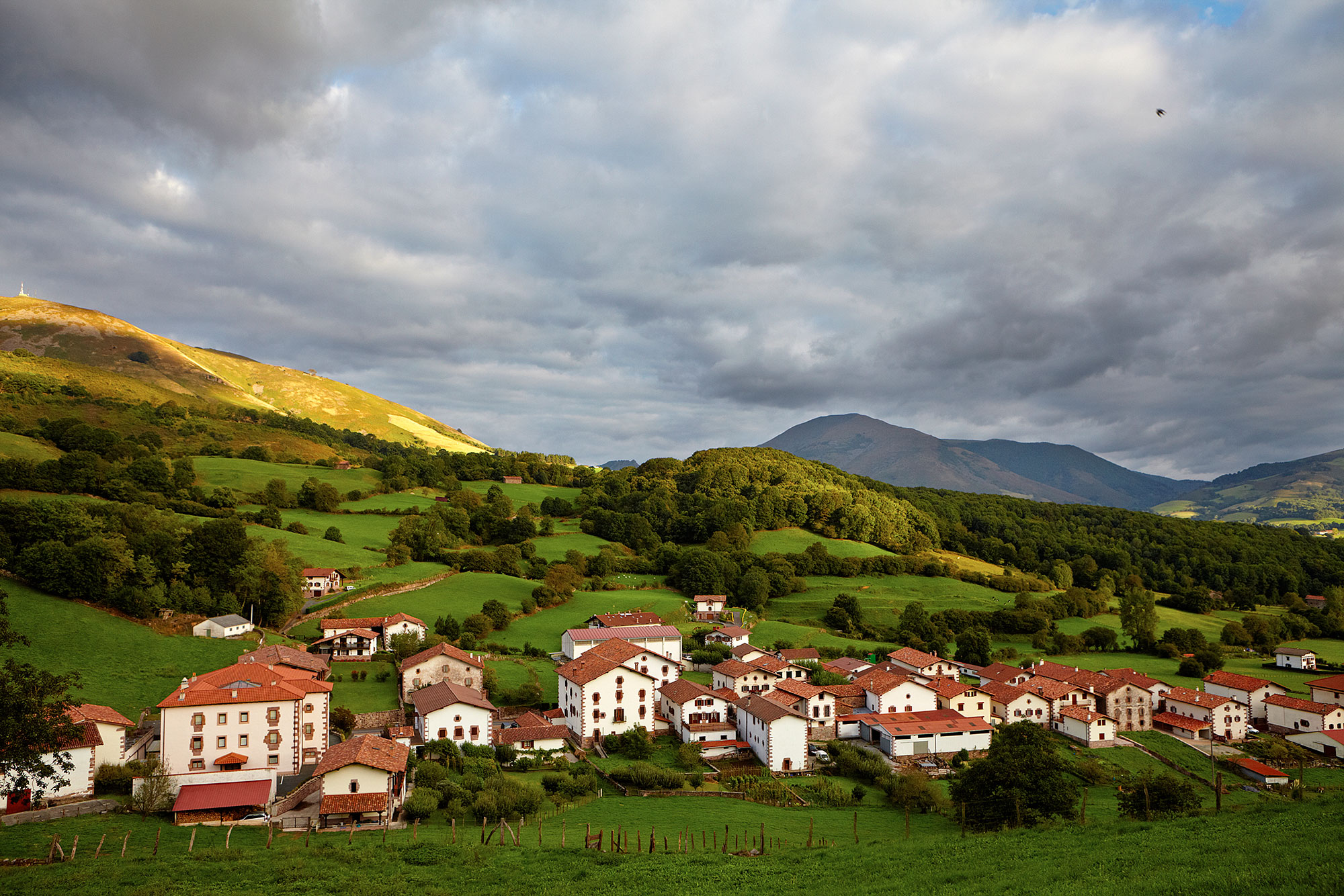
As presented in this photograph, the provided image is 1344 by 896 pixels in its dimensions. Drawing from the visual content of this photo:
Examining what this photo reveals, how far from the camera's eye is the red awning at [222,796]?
28281mm

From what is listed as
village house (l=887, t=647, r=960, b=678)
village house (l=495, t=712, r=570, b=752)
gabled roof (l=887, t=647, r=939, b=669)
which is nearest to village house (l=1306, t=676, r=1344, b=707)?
village house (l=887, t=647, r=960, b=678)

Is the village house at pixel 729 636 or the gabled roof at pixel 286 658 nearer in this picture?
the gabled roof at pixel 286 658

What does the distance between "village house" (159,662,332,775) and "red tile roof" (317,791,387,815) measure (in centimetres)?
780

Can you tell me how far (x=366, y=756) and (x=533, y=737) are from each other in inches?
511

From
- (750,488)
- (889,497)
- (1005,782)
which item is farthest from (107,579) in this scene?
(889,497)

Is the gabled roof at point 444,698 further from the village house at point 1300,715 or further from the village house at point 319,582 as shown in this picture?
the village house at point 1300,715

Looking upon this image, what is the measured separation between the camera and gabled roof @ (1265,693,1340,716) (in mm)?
52375

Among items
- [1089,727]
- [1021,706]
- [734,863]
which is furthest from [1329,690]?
[734,863]

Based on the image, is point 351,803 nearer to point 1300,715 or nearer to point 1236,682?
point 1300,715

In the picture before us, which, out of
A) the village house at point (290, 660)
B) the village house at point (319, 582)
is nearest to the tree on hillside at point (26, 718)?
the village house at point (290, 660)

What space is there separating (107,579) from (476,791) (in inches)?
1518

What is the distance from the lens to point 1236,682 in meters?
58.8

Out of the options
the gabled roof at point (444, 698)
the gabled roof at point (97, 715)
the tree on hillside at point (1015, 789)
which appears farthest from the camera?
the gabled roof at point (444, 698)

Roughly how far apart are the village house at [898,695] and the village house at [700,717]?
40.0 feet
